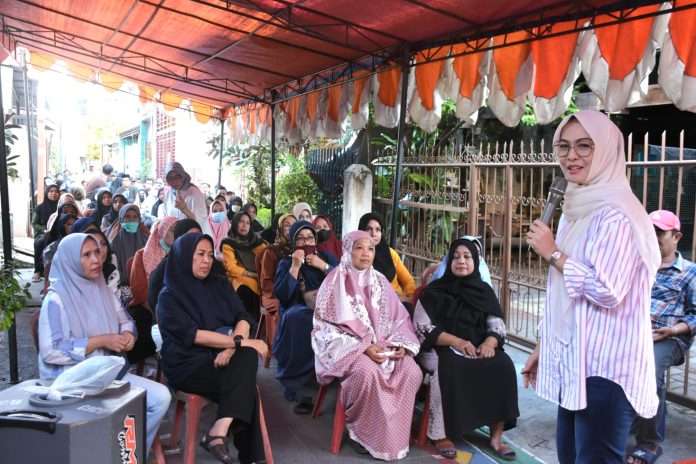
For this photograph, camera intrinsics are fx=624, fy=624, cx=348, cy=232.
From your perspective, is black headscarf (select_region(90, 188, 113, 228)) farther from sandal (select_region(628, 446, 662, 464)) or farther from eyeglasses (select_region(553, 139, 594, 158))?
eyeglasses (select_region(553, 139, 594, 158))

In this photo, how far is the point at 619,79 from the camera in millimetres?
4047

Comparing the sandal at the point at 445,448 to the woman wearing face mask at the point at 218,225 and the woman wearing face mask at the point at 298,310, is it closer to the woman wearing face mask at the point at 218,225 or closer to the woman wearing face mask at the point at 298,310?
the woman wearing face mask at the point at 298,310

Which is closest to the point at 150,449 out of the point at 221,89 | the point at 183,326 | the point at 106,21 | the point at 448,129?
the point at 183,326

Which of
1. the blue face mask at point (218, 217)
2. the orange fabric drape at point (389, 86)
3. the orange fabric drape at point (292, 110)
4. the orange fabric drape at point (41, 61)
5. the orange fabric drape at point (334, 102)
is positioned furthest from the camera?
the orange fabric drape at point (41, 61)

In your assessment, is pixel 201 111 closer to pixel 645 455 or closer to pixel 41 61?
pixel 41 61


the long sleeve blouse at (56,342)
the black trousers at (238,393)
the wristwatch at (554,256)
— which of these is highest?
the wristwatch at (554,256)

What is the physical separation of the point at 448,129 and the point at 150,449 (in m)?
9.16

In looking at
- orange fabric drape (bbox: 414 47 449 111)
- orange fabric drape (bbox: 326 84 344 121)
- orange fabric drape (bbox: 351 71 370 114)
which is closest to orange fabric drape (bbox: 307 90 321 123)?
orange fabric drape (bbox: 326 84 344 121)

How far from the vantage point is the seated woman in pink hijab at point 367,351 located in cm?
374

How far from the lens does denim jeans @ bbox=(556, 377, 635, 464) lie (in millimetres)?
1979

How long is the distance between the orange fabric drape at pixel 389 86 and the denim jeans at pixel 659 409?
146 inches

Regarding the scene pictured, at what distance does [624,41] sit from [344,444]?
314 centimetres

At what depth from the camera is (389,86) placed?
21.3 ft

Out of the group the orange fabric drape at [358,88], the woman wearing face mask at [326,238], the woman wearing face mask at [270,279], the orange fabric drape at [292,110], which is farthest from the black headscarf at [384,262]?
the orange fabric drape at [292,110]
